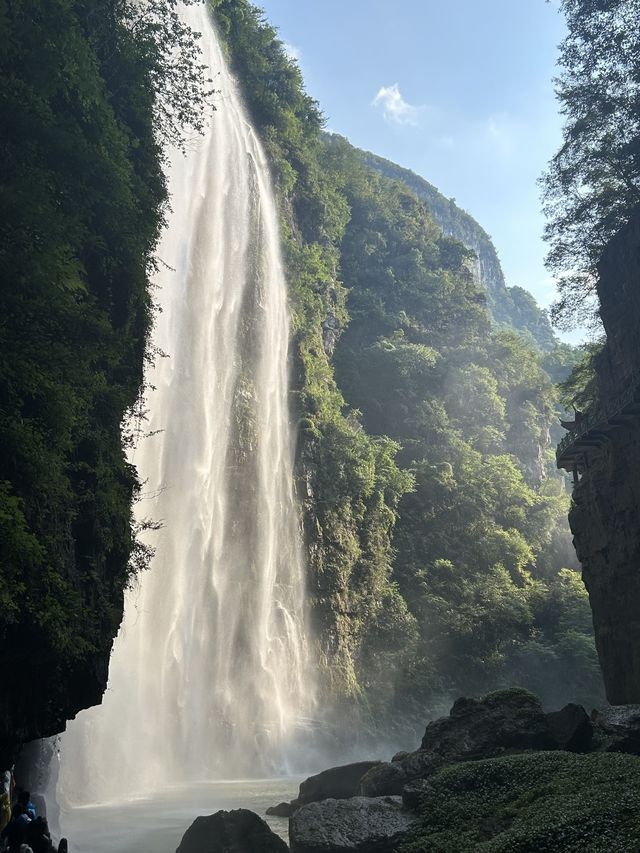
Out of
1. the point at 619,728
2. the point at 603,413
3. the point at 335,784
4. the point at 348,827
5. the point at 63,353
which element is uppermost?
the point at 603,413

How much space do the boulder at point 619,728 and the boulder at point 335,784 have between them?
4952 mm

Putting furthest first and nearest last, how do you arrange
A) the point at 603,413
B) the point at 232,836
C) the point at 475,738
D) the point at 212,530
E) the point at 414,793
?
the point at 212,530
the point at 603,413
the point at 475,738
the point at 414,793
the point at 232,836

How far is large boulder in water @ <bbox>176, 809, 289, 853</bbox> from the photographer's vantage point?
10781mm

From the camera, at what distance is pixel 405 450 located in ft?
139

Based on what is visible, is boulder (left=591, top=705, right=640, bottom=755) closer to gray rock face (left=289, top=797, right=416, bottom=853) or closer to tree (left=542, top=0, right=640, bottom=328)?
gray rock face (left=289, top=797, right=416, bottom=853)

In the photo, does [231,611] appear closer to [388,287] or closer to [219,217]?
[219,217]

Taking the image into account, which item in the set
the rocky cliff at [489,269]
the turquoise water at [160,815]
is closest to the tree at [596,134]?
the turquoise water at [160,815]

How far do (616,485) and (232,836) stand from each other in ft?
47.2

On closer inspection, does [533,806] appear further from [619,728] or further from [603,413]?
[603,413]

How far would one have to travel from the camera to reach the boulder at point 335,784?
51.5 feet

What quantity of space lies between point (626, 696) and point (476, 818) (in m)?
9.26

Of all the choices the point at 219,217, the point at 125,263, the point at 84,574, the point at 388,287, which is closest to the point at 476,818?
the point at 84,574

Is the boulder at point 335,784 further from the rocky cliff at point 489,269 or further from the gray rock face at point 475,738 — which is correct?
the rocky cliff at point 489,269

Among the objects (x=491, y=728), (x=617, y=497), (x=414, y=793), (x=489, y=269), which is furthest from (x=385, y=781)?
(x=489, y=269)
